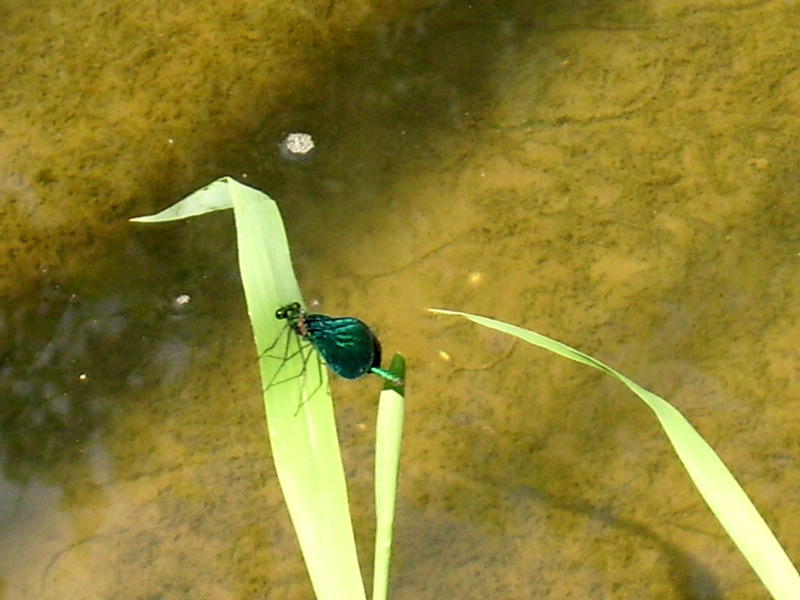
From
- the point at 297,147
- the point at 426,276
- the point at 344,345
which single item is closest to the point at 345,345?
the point at 344,345

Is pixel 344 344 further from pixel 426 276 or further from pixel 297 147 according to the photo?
pixel 297 147

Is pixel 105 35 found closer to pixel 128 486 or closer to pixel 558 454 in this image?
pixel 128 486

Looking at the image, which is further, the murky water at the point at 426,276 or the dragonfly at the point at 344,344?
the murky water at the point at 426,276

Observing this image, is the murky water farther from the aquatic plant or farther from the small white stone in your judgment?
the aquatic plant

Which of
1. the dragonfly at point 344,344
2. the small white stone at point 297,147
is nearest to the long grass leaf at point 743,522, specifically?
the dragonfly at point 344,344

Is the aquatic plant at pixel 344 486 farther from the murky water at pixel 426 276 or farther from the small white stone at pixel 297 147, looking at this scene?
the small white stone at pixel 297 147

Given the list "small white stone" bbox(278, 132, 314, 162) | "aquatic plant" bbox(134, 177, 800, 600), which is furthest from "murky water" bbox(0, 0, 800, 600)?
"aquatic plant" bbox(134, 177, 800, 600)
